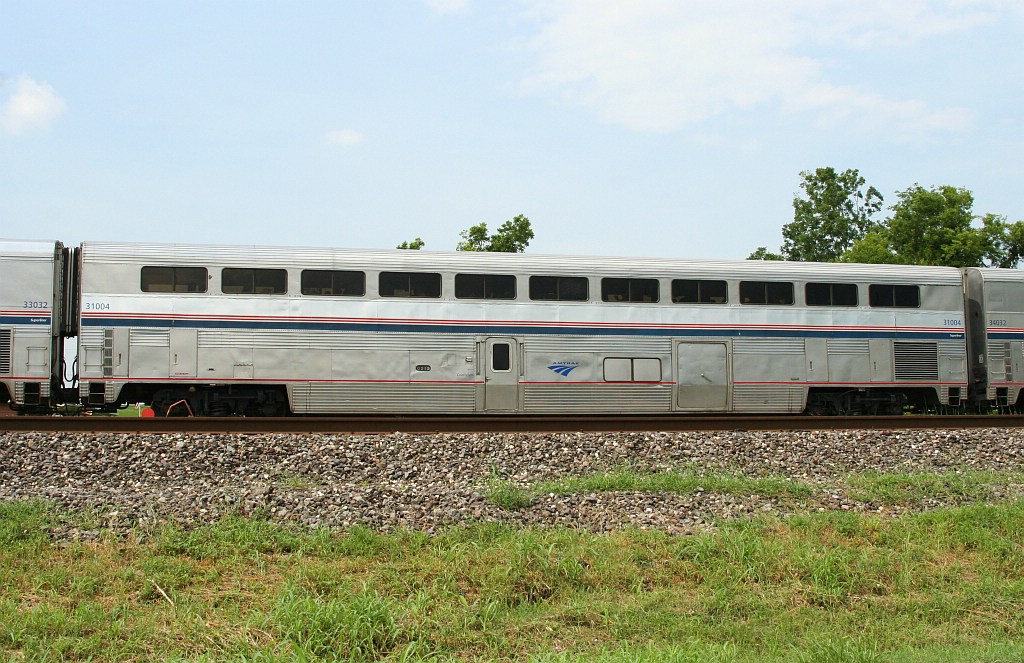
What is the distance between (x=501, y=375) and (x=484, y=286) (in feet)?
5.69

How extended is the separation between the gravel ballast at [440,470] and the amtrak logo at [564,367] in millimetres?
3617

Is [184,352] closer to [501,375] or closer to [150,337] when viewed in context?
[150,337]

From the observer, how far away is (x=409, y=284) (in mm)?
14852

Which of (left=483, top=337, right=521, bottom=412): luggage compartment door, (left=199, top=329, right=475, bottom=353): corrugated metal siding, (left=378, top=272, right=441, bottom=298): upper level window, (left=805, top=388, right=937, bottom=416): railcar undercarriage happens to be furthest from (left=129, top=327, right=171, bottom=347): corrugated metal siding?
(left=805, top=388, right=937, bottom=416): railcar undercarriage

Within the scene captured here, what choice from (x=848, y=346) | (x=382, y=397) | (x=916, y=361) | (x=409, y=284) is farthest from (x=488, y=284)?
(x=916, y=361)

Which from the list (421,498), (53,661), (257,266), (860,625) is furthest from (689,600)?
(257,266)

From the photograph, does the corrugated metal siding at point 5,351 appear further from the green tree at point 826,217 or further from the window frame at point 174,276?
the green tree at point 826,217

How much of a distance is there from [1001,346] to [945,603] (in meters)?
13.1

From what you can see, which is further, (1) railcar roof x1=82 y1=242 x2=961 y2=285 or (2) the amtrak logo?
(2) the amtrak logo

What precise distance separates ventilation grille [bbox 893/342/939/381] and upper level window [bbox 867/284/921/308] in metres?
0.86

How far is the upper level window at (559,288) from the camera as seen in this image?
15.2 metres

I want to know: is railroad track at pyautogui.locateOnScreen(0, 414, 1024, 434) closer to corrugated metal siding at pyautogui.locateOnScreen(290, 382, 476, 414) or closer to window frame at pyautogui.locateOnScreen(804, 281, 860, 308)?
corrugated metal siding at pyautogui.locateOnScreen(290, 382, 476, 414)

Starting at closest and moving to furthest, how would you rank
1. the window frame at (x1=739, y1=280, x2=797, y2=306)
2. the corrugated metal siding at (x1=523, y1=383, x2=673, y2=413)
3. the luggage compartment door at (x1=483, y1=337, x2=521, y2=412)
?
the luggage compartment door at (x1=483, y1=337, x2=521, y2=412)
the corrugated metal siding at (x1=523, y1=383, x2=673, y2=413)
the window frame at (x1=739, y1=280, x2=797, y2=306)

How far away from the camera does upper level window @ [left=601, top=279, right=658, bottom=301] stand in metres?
15.4
